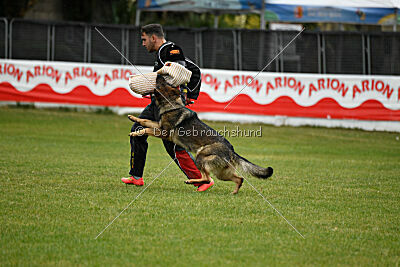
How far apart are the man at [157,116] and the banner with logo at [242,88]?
9.16 meters

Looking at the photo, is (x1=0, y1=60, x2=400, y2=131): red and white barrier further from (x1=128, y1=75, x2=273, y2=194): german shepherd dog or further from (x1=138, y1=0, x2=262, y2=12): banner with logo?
(x1=128, y1=75, x2=273, y2=194): german shepherd dog

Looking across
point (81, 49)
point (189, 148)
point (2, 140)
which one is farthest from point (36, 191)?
point (81, 49)

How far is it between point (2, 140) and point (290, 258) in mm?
8900

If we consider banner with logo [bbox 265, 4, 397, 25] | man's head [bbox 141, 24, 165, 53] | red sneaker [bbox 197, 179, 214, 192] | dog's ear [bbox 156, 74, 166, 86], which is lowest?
red sneaker [bbox 197, 179, 214, 192]

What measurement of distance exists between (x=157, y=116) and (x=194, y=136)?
0.53 m

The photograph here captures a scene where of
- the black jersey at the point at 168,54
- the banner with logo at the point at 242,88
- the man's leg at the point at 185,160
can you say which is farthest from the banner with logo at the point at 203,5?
the man's leg at the point at 185,160

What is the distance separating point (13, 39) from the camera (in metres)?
16.2

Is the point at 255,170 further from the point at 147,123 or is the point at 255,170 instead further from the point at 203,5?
the point at 203,5

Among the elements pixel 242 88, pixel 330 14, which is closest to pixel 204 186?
pixel 242 88

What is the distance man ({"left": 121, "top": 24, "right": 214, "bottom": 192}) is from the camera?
666cm

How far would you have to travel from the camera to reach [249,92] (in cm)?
1611

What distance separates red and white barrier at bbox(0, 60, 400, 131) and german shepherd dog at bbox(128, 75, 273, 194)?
9472 millimetres

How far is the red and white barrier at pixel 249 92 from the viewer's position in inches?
627

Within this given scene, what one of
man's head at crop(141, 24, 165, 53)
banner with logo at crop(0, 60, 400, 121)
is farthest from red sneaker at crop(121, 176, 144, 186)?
banner with logo at crop(0, 60, 400, 121)
